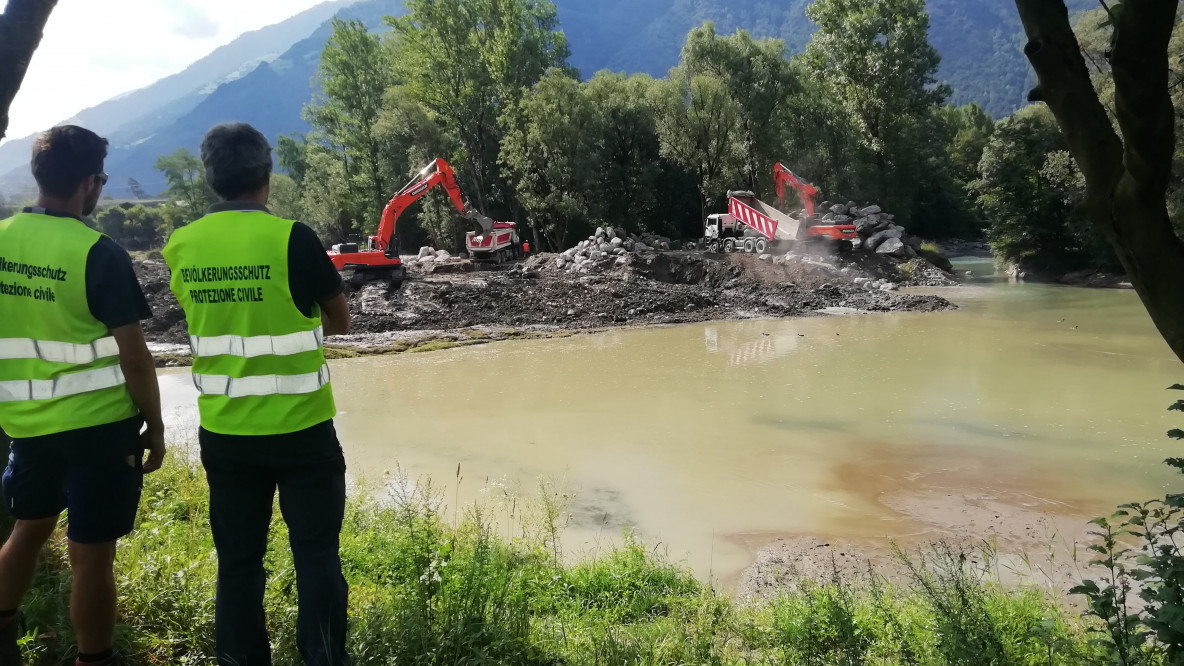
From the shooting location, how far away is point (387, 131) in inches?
1252

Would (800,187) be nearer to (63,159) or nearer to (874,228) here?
(874,228)

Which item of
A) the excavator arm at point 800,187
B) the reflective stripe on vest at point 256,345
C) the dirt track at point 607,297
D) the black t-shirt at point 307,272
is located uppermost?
the excavator arm at point 800,187

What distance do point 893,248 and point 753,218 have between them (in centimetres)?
608

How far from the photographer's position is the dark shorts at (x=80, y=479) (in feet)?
7.49

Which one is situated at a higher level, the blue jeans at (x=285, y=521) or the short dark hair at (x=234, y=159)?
the short dark hair at (x=234, y=159)

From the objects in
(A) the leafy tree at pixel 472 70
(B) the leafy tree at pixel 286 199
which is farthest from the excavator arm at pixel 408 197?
(B) the leafy tree at pixel 286 199

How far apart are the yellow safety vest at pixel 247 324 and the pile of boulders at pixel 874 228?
25390 millimetres

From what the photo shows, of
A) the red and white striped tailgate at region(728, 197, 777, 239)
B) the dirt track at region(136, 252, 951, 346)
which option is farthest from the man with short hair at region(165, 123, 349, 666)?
the red and white striped tailgate at region(728, 197, 777, 239)

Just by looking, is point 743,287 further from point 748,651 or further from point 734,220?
point 748,651

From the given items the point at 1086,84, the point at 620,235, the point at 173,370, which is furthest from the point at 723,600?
the point at 620,235

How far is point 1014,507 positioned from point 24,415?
6443mm

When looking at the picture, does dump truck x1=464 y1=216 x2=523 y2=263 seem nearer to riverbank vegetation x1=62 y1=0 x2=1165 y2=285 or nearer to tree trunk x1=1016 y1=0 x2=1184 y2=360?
riverbank vegetation x1=62 y1=0 x2=1165 y2=285

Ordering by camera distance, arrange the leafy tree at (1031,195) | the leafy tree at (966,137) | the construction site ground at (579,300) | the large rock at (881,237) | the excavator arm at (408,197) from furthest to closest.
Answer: the leafy tree at (966,137) < the large rock at (881,237) < the leafy tree at (1031,195) < the excavator arm at (408,197) < the construction site ground at (579,300)

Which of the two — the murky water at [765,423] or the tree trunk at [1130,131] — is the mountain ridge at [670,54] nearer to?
the murky water at [765,423]
